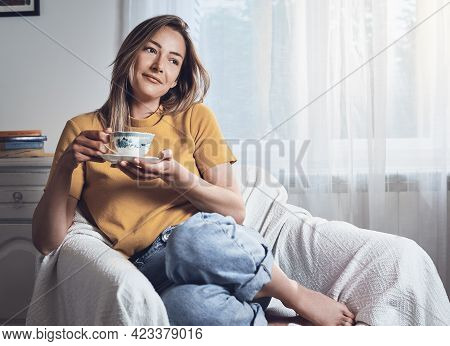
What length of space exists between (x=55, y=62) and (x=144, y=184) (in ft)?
3.64

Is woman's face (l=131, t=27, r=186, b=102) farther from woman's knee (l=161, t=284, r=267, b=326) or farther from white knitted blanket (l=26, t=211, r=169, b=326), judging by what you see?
woman's knee (l=161, t=284, r=267, b=326)

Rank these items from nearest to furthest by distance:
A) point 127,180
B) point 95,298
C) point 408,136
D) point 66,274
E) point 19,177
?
point 95,298, point 66,274, point 127,180, point 19,177, point 408,136

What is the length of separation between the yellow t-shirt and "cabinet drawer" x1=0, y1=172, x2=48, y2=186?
40cm

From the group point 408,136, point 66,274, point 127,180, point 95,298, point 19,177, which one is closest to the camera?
point 95,298

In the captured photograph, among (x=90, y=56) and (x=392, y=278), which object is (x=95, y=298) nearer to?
(x=392, y=278)

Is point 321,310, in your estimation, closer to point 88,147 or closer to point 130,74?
point 88,147

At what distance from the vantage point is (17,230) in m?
1.86

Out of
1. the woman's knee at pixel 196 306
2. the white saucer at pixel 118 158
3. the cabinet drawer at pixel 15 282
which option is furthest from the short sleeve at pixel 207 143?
the cabinet drawer at pixel 15 282

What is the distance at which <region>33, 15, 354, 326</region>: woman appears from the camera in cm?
110

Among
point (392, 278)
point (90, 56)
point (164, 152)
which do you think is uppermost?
point (90, 56)

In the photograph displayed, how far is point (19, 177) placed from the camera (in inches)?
70.9

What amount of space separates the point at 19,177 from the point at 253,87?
950mm

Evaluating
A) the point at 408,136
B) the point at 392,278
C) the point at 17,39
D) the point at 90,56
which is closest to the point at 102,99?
the point at 90,56

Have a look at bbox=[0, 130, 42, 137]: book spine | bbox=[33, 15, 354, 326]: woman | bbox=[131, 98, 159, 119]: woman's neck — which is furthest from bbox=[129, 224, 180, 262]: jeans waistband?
bbox=[0, 130, 42, 137]: book spine
